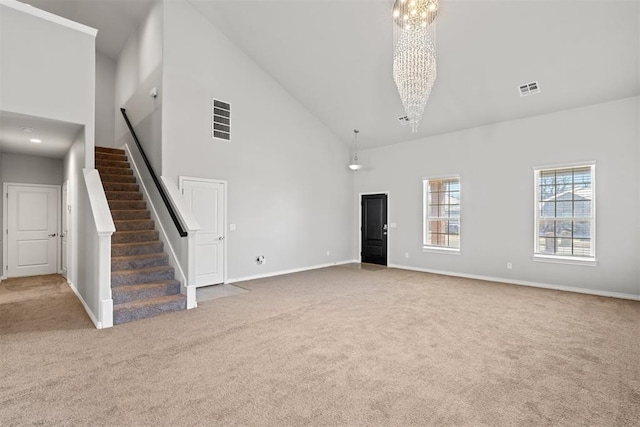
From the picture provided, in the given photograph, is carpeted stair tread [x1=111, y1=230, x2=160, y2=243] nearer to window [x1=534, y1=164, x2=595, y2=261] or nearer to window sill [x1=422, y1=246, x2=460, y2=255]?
window sill [x1=422, y1=246, x2=460, y2=255]

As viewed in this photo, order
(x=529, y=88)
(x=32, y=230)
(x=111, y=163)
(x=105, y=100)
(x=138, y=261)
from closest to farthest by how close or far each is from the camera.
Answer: (x=138, y=261) < (x=529, y=88) < (x=111, y=163) < (x=32, y=230) < (x=105, y=100)

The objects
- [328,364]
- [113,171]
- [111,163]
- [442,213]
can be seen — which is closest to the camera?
[328,364]

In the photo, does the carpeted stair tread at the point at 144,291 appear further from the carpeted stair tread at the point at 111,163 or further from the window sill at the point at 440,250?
the window sill at the point at 440,250

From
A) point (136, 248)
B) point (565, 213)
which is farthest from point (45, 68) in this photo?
point (565, 213)

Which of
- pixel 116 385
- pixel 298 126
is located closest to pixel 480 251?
pixel 298 126

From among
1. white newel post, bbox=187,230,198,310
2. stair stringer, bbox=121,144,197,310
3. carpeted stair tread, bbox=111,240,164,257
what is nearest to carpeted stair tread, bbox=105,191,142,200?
stair stringer, bbox=121,144,197,310

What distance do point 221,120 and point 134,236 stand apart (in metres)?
2.57

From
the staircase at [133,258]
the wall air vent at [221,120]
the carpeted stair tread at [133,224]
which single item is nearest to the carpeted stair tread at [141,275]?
the staircase at [133,258]

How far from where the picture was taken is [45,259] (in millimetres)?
6469

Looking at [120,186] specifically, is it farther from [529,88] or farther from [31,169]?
[529,88]

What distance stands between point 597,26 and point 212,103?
5795mm

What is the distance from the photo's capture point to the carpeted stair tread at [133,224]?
5.10 metres

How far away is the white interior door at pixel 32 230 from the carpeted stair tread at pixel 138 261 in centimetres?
321

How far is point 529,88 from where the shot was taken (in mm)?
5152
